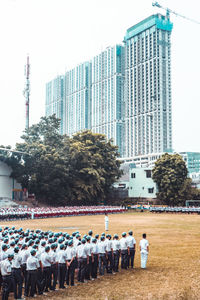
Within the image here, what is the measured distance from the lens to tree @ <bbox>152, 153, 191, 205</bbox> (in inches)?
1758

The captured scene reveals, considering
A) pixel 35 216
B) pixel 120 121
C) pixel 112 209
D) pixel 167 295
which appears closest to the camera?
Result: pixel 167 295

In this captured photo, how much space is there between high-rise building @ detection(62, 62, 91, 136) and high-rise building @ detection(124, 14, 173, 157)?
42.5 ft

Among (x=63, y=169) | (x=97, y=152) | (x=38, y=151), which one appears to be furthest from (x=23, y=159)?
(x=97, y=152)

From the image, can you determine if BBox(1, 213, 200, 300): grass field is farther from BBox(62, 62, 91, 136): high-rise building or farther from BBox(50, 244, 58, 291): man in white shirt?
BBox(62, 62, 91, 136): high-rise building

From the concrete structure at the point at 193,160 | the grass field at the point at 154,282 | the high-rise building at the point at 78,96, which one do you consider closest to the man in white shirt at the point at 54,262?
the grass field at the point at 154,282

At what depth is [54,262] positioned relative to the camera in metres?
9.22

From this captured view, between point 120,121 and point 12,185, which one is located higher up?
point 120,121

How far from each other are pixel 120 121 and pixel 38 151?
226 ft

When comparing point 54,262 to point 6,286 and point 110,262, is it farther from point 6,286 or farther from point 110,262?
point 110,262

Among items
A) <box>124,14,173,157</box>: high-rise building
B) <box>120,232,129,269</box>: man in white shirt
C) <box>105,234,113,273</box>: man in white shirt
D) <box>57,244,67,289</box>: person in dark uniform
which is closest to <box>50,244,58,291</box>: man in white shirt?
<box>57,244,67,289</box>: person in dark uniform

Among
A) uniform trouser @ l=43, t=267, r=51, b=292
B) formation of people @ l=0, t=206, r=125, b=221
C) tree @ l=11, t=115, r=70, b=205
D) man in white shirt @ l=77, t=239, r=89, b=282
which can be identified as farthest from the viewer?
tree @ l=11, t=115, r=70, b=205

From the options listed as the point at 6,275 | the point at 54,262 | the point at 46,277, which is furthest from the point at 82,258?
the point at 6,275

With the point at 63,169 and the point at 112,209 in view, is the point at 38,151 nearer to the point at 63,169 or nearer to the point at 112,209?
the point at 63,169

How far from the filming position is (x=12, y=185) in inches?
1740
